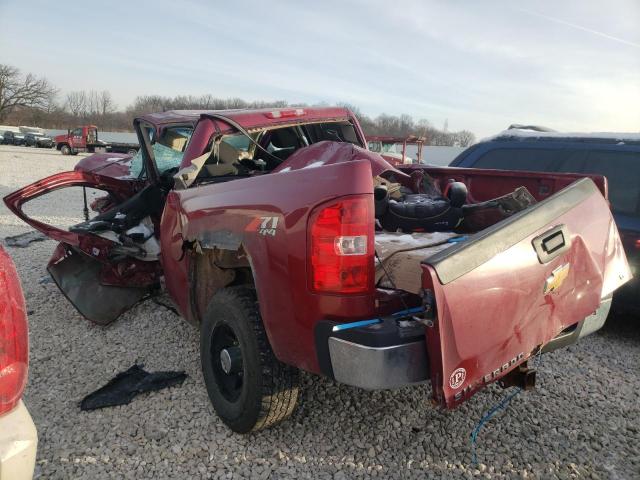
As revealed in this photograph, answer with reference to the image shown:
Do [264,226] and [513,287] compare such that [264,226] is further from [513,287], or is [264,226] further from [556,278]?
[556,278]

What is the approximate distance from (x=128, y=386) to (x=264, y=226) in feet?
5.98

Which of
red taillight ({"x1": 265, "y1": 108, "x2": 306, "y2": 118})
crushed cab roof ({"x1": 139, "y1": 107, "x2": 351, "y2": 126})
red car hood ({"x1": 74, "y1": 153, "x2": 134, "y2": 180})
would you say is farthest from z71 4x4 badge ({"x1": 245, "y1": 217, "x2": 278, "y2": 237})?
red car hood ({"x1": 74, "y1": 153, "x2": 134, "y2": 180})

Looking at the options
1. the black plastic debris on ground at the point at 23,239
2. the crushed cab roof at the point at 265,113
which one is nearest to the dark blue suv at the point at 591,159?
the crushed cab roof at the point at 265,113

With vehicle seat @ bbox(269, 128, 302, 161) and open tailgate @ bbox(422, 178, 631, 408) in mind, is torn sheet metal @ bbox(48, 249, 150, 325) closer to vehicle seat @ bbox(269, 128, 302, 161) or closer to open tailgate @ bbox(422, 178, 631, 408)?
vehicle seat @ bbox(269, 128, 302, 161)

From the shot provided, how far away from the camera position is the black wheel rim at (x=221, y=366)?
274 cm

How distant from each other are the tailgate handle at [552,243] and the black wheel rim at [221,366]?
1649 millimetres

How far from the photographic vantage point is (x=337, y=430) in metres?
2.77

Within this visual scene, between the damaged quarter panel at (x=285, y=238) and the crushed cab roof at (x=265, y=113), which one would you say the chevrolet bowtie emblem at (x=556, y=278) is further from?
the crushed cab roof at (x=265, y=113)

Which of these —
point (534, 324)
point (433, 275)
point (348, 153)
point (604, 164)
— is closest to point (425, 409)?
point (534, 324)

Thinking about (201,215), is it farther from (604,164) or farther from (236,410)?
(604,164)

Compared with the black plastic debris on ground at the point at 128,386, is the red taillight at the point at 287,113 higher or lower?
higher

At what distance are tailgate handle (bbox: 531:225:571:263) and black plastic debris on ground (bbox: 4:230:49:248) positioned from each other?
24.4ft

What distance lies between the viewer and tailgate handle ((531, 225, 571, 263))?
79.7 inches

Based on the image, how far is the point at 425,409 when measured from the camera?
2.98 meters
